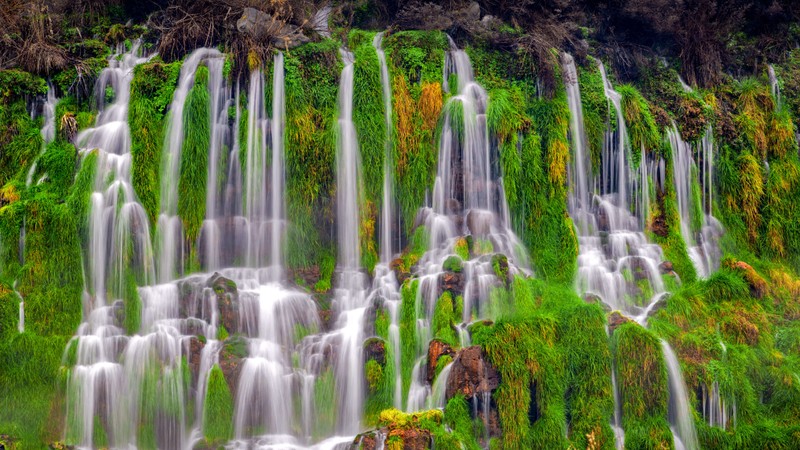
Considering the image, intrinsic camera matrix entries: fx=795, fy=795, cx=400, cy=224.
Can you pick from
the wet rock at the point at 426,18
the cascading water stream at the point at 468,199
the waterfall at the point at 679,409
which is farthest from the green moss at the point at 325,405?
the wet rock at the point at 426,18

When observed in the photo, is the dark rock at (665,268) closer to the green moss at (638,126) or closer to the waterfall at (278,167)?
the green moss at (638,126)

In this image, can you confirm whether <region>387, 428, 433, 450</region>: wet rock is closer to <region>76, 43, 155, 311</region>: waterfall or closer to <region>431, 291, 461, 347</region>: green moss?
<region>431, 291, 461, 347</region>: green moss

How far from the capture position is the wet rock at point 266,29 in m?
15.5

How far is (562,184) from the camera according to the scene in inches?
588

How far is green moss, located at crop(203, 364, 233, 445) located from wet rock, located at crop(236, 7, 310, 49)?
6.87 meters

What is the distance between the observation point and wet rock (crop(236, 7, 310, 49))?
15.5 meters

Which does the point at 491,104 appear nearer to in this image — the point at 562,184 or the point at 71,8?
the point at 562,184

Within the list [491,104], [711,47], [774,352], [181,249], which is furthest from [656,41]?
[181,249]

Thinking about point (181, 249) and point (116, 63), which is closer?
point (181, 249)

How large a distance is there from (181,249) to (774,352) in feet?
32.7

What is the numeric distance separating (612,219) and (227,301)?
7.48m

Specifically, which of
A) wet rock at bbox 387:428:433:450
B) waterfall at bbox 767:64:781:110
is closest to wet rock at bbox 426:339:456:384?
wet rock at bbox 387:428:433:450

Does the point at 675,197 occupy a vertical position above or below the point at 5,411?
above

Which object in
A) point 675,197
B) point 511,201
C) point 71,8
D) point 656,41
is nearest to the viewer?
point 511,201
